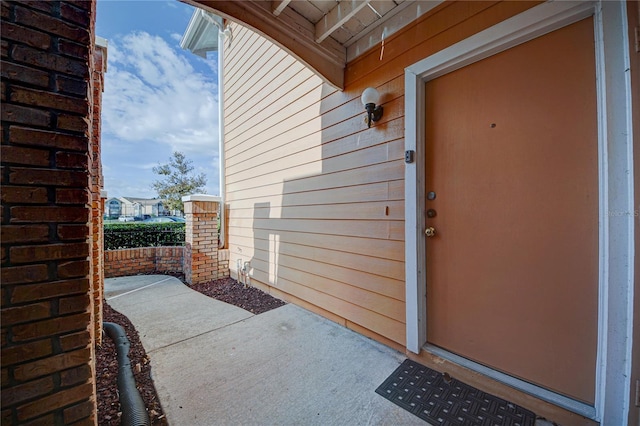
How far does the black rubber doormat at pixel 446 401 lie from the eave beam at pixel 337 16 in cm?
258

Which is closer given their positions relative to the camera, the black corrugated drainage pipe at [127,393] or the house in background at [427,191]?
the house in background at [427,191]

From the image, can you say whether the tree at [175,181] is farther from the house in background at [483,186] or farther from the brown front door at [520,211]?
the brown front door at [520,211]

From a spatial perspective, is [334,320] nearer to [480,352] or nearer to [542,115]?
[480,352]

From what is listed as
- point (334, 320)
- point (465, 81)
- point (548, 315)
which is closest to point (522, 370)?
point (548, 315)

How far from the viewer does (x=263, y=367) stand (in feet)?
5.82

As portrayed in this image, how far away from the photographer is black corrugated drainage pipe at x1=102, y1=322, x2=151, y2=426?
1.25 metres

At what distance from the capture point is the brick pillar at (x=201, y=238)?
392 cm

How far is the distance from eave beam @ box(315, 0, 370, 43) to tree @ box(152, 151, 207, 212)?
Answer: 8.95 meters

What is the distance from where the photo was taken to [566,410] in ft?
4.16

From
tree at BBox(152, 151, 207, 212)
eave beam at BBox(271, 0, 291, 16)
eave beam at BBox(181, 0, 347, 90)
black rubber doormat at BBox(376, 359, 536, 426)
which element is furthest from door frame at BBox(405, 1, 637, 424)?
tree at BBox(152, 151, 207, 212)

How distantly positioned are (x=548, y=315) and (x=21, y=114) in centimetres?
246

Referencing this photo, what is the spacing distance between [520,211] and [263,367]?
196cm

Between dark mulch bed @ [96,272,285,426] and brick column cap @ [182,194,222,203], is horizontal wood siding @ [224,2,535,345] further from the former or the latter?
brick column cap @ [182,194,222,203]

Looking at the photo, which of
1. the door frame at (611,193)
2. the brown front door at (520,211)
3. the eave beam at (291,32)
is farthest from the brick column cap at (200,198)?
the door frame at (611,193)
